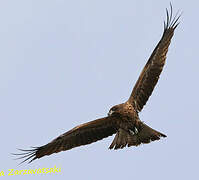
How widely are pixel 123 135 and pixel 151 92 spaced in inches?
48.2

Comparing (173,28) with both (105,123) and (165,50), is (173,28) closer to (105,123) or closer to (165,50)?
(165,50)

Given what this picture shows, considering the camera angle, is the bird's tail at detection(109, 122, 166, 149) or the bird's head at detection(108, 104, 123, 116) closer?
the bird's tail at detection(109, 122, 166, 149)

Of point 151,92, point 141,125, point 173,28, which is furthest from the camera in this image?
point 173,28

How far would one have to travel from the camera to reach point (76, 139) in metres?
9.66

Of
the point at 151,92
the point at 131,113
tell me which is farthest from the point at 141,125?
the point at 151,92

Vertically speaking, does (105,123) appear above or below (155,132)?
above

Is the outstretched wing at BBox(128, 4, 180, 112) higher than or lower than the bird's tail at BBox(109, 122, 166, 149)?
higher

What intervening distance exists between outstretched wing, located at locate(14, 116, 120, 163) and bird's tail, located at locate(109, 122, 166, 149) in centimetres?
32

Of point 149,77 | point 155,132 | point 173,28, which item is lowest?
point 155,132

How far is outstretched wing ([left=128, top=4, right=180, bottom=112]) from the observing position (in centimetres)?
980

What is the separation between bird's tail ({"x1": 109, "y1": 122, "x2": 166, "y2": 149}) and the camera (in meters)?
9.23

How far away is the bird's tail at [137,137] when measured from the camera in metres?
9.23

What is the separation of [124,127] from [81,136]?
101 centimetres

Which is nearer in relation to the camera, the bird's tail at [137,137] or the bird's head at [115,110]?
the bird's tail at [137,137]
